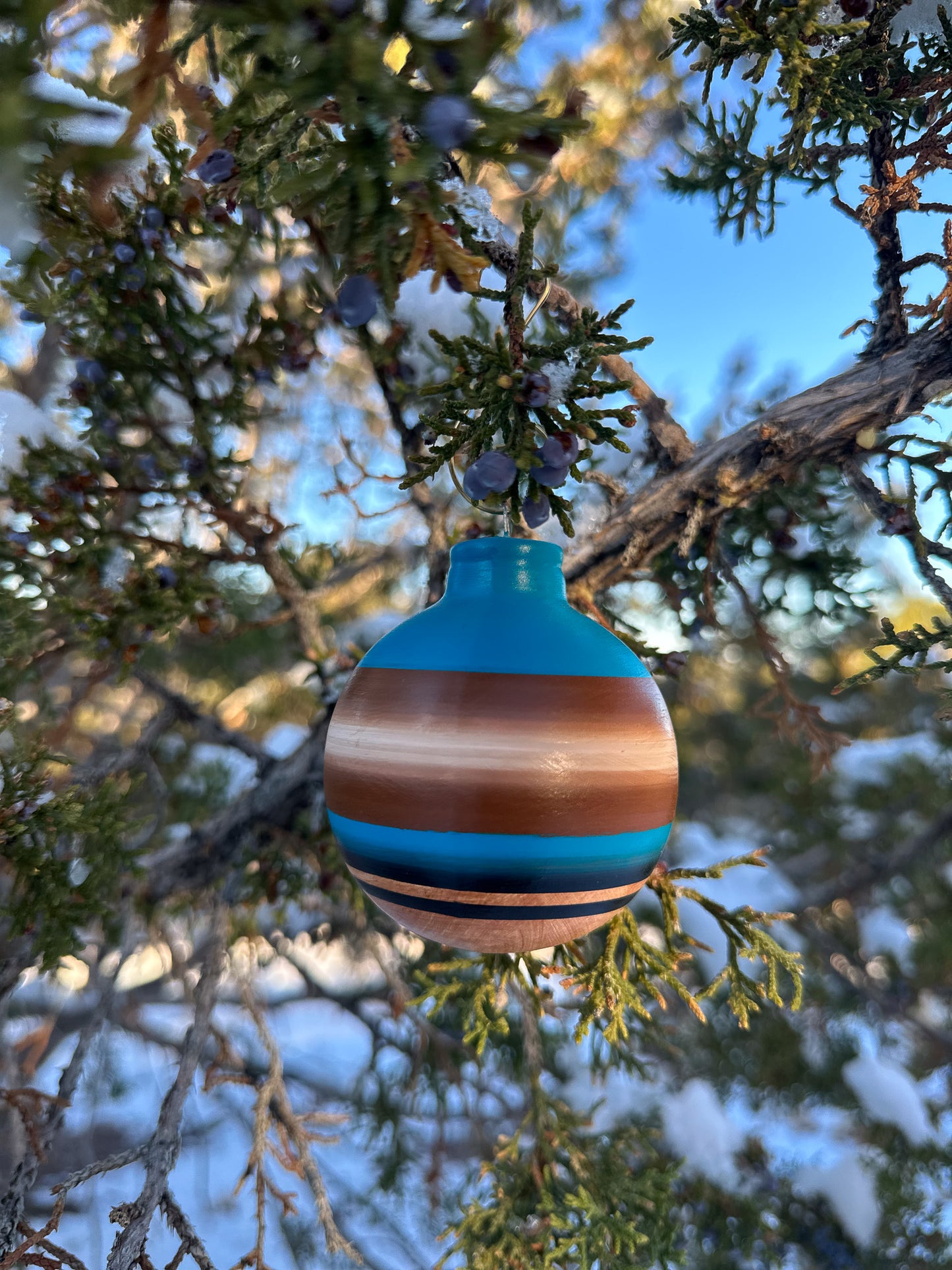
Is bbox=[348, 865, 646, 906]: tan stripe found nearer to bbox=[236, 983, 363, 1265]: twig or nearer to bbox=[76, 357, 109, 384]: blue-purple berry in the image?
bbox=[236, 983, 363, 1265]: twig

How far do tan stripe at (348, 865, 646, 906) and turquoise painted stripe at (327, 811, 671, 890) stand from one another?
0.02 m

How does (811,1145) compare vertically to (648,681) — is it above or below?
below

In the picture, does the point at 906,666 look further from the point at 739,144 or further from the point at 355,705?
the point at 739,144

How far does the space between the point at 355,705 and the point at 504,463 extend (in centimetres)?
46

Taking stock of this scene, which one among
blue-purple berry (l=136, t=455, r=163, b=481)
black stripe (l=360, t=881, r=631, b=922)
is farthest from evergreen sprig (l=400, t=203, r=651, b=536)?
blue-purple berry (l=136, t=455, r=163, b=481)

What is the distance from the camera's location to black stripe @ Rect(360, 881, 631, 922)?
→ 1.11 metres

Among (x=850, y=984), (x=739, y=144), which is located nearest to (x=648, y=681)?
(x=739, y=144)

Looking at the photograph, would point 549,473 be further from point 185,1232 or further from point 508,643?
point 185,1232

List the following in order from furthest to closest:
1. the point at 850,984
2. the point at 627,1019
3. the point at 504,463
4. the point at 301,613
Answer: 1. the point at 850,984
2. the point at 627,1019
3. the point at 301,613
4. the point at 504,463

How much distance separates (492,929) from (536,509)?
0.70 m

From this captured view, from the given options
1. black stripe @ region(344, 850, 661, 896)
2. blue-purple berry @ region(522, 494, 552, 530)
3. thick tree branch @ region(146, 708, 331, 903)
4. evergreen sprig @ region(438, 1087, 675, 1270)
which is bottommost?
evergreen sprig @ region(438, 1087, 675, 1270)

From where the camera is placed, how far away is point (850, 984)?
4039mm

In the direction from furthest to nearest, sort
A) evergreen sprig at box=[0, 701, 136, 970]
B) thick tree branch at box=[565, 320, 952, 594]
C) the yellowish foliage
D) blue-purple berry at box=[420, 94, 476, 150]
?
evergreen sprig at box=[0, 701, 136, 970] < thick tree branch at box=[565, 320, 952, 594] < the yellowish foliage < blue-purple berry at box=[420, 94, 476, 150]

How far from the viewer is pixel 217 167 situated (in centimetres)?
126
